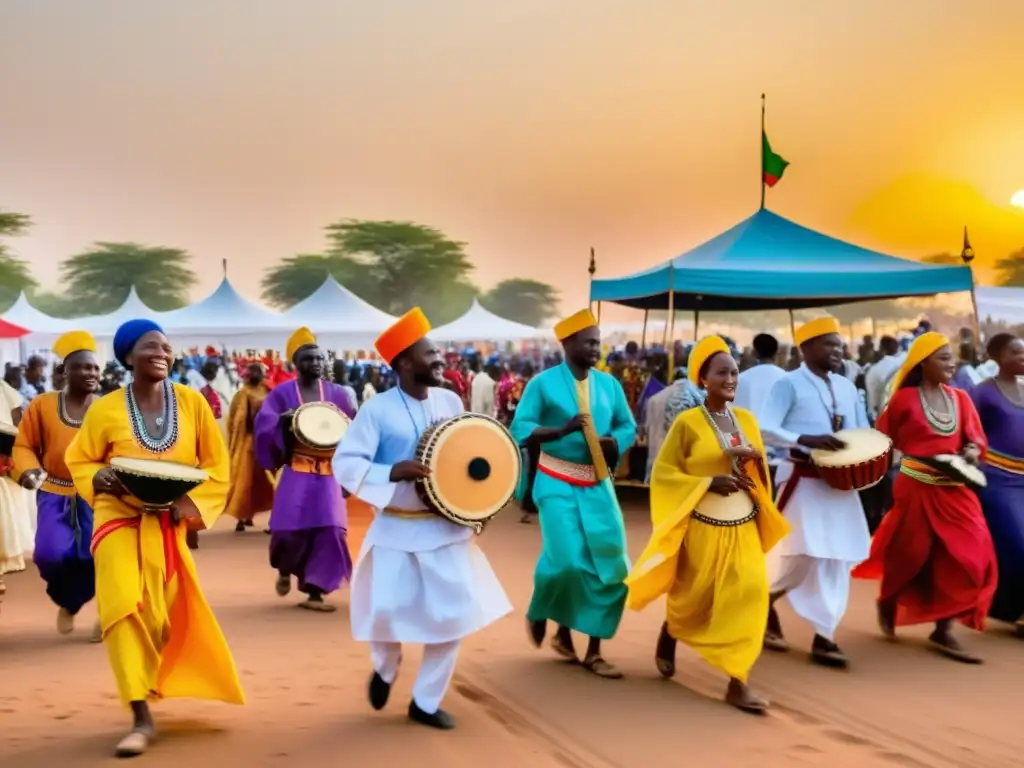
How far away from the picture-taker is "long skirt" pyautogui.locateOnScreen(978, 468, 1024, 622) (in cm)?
691

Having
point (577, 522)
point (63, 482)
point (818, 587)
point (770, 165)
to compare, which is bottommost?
point (818, 587)

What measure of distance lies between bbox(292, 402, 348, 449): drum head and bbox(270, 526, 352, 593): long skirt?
2.04 ft

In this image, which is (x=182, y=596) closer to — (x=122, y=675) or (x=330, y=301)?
(x=122, y=675)

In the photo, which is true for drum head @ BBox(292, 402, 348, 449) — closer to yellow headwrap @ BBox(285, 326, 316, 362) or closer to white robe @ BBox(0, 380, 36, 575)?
yellow headwrap @ BBox(285, 326, 316, 362)

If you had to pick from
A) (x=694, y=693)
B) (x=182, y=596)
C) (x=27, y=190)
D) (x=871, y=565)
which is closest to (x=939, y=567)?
(x=871, y=565)

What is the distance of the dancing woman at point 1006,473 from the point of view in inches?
272

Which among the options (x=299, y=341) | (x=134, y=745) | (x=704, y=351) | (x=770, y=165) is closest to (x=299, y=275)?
(x=770, y=165)

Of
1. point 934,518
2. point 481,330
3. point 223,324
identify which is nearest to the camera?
point 934,518

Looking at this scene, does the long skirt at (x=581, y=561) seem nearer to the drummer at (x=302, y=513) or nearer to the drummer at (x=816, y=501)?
the drummer at (x=816, y=501)

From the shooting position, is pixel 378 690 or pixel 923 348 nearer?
Result: pixel 378 690

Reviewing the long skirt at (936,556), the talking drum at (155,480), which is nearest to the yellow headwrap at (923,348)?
the long skirt at (936,556)

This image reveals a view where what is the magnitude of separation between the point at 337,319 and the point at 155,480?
73.9 ft

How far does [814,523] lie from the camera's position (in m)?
6.36

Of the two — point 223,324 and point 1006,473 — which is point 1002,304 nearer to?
point 223,324
